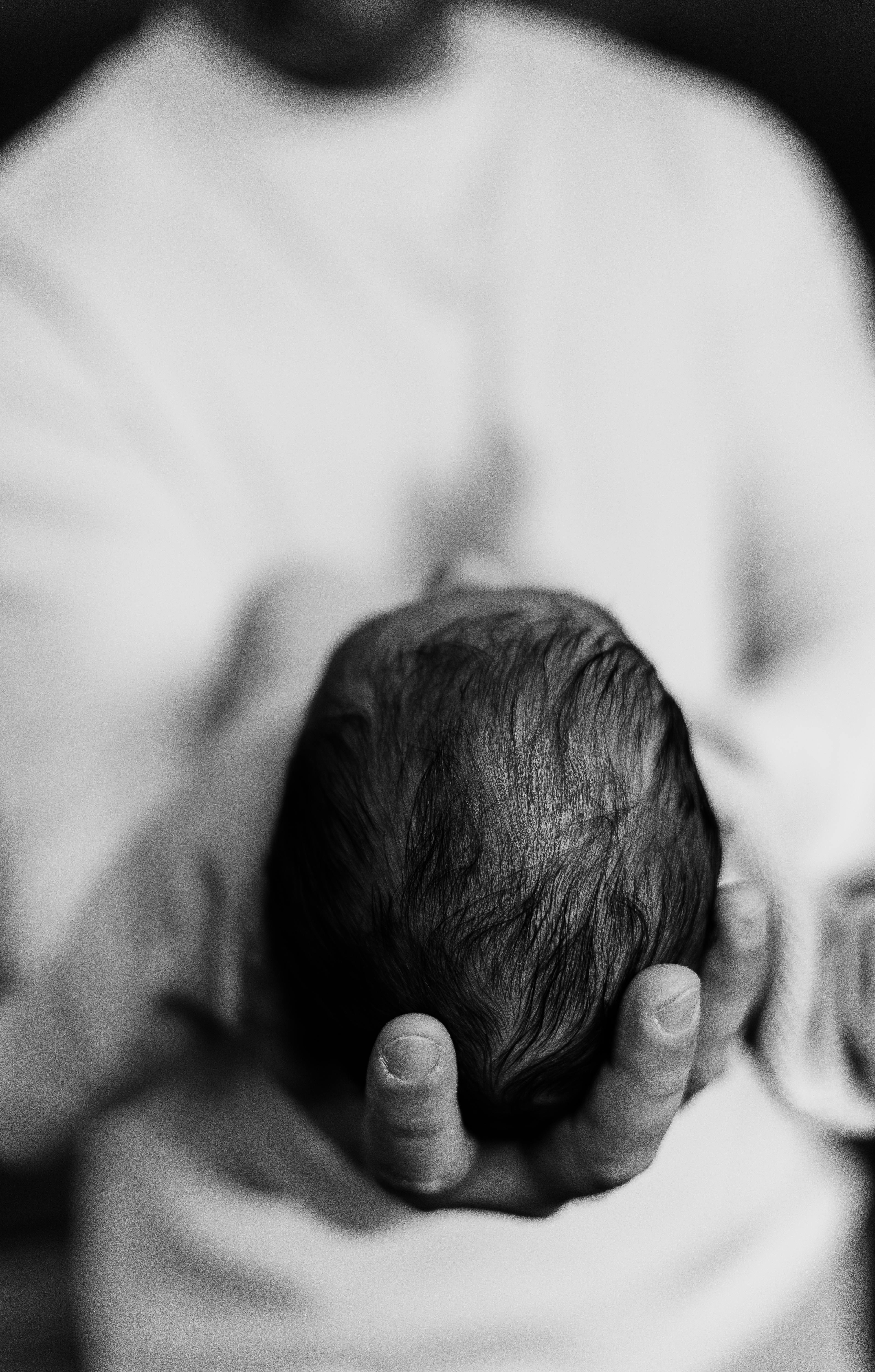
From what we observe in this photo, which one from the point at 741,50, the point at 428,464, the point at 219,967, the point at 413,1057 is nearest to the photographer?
the point at 413,1057

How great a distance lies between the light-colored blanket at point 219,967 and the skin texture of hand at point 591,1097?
2.2 inches

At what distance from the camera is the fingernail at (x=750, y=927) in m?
0.51

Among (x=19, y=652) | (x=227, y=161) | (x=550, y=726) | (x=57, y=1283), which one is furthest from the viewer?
(x=57, y=1283)

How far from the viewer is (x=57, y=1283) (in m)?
1.09

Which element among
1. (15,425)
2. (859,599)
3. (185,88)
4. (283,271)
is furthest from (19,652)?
(859,599)

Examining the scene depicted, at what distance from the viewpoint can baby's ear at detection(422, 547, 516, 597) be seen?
66 centimetres

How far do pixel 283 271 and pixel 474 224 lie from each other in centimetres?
17

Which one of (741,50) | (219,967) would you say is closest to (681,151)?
(741,50)

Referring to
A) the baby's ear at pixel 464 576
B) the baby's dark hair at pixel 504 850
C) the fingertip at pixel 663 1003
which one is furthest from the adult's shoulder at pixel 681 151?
the fingertip at pixel 663 1003

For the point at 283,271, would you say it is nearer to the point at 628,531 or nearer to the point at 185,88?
the point at 185,88

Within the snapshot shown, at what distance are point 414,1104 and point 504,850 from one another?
0.10 meters

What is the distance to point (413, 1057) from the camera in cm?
45

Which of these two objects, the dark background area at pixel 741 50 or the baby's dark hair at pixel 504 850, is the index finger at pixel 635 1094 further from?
the dark background area at pixel 741 50

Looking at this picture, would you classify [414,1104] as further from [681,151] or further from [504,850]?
[681,151]
